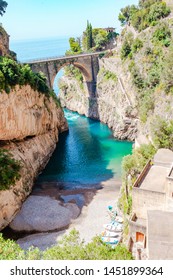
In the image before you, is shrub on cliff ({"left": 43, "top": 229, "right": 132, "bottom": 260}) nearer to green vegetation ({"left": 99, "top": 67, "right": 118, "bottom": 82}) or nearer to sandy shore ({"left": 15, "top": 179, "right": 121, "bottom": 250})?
sandy shore ({"left": 15, "top": 179, "right": 121, "bottom": 250})

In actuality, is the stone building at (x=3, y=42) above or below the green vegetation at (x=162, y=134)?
above

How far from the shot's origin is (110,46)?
74812 millimetres

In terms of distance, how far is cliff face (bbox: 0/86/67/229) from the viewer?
30.7 m

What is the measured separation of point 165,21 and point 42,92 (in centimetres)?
2461

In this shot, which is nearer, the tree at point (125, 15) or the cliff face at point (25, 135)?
the cliff face at point (25, 135)

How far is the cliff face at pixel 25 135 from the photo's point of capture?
30688 millimetres

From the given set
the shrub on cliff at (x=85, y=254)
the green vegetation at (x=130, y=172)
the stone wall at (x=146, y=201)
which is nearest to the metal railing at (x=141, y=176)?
the stone wall at (x=146, y=201)

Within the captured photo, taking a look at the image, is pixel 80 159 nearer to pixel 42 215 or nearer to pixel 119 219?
pixel 42 215

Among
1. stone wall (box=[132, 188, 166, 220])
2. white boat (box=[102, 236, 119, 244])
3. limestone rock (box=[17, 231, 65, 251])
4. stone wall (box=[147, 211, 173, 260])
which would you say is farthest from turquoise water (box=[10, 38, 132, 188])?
stone wall (box=[147, 211, 173, 260])

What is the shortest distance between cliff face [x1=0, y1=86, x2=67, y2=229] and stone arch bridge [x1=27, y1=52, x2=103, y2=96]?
10.7m

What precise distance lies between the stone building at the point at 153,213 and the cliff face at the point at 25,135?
48.5ft

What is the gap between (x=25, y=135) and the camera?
39281 millimetres

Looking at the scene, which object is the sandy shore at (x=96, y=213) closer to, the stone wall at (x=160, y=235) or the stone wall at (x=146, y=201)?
the stone wall at (x=146, y=201)

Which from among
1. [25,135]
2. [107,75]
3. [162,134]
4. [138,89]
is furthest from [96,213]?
[107,75]
